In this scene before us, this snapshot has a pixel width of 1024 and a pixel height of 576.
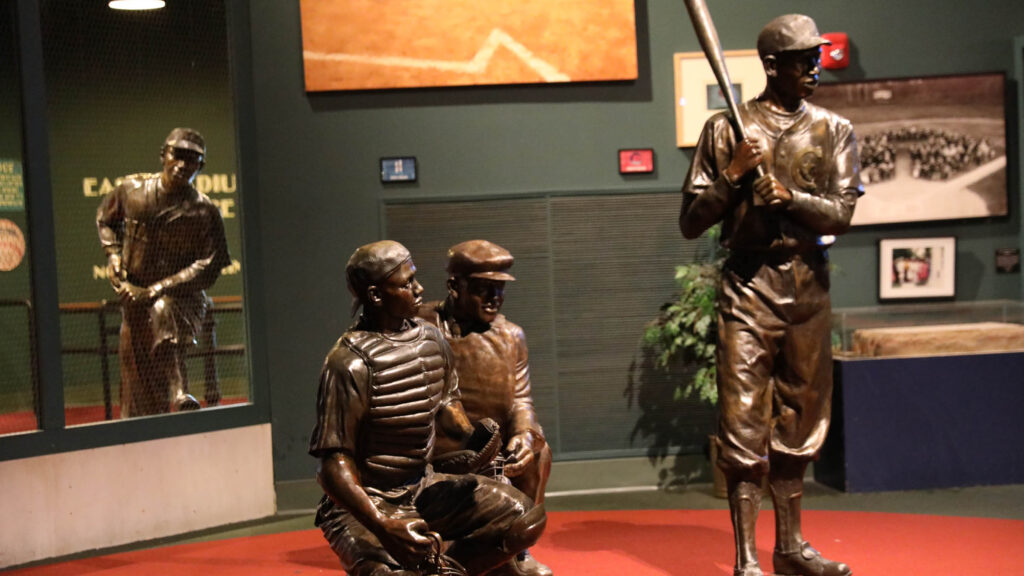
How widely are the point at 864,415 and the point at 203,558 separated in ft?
10.5

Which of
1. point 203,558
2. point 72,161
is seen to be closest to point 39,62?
point 72,161

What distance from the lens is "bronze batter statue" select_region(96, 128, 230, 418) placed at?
5.67m

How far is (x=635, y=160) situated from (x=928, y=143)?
1.60 metres

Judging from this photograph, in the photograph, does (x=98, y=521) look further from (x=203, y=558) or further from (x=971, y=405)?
(x=971, y=405)

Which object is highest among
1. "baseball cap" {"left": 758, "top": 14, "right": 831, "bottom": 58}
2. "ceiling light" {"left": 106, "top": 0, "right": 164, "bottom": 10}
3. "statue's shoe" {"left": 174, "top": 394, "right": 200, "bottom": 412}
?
"ceiling light" {"left": 106, "top": 0, "right": 164, "bottom": 10}

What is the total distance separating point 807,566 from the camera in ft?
13.5

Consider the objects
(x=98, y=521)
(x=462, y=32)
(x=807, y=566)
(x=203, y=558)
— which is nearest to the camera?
(x=807, y=566)

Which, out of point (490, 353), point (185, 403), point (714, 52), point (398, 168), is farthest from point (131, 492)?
point (714, 52)

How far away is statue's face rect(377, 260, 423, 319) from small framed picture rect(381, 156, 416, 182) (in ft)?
9.56

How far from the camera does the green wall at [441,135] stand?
6.16 m

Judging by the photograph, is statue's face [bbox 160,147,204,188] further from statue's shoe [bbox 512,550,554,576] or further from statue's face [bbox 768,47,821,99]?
statue's face [bbox 768,47,821,99]

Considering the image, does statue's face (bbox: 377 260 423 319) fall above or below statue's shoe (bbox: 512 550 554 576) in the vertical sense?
above

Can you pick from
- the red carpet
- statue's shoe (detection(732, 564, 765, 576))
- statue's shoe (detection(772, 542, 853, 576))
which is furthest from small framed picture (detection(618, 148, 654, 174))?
statue's shoe (detection(732, 564, 765, 576))

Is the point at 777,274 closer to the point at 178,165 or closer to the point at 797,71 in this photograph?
the point at 797,71
